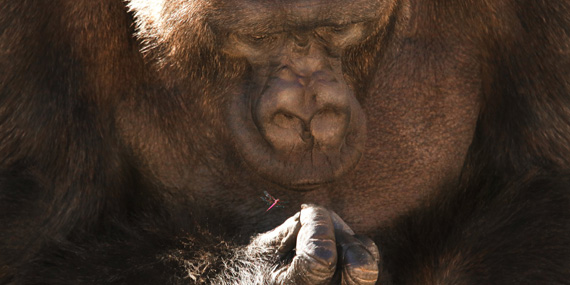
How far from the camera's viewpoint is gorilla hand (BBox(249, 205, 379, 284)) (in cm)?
448

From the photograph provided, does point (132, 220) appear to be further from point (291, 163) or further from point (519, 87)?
point (519, 87)

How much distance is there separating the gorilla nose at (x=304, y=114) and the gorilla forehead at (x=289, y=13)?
0.28m

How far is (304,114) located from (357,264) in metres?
0.80

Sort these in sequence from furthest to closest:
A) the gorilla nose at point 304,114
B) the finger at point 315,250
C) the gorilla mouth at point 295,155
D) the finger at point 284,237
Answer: the gorilla mouth at point 295,155, the gorilla nose at point 304,114, the finger at point 284,237, the finger at point 315,250

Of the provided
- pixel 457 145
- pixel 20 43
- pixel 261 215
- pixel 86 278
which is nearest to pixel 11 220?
pixel 86 278

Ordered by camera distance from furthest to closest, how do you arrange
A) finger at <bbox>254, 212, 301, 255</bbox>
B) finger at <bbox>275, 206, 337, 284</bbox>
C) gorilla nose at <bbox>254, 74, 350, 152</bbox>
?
gorilla nose at <bbox>254, 74, 350, 152</bbox>
finger at <bbox>254, 212, 301, 255</bbox>
finger at <bbox>275, 206, 337, 284</bbox>

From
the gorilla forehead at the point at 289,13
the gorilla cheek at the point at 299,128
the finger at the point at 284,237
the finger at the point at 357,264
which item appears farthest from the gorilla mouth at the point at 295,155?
the finger at the point at 357,264

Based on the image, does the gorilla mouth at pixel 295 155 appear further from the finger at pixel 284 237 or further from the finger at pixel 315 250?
the finger at pixel 315 250

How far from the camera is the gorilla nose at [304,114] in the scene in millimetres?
4941

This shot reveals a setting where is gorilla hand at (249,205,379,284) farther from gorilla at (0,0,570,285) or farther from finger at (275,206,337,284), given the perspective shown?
gorilla at (0,0,570,285)

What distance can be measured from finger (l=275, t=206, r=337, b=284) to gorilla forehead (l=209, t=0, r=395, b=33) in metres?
0.77

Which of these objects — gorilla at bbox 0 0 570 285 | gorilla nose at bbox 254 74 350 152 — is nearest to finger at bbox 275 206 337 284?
gorilla at bbox 0 0 570 285

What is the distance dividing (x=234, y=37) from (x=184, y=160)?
0.92 metres

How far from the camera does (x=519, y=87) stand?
18.5ft
